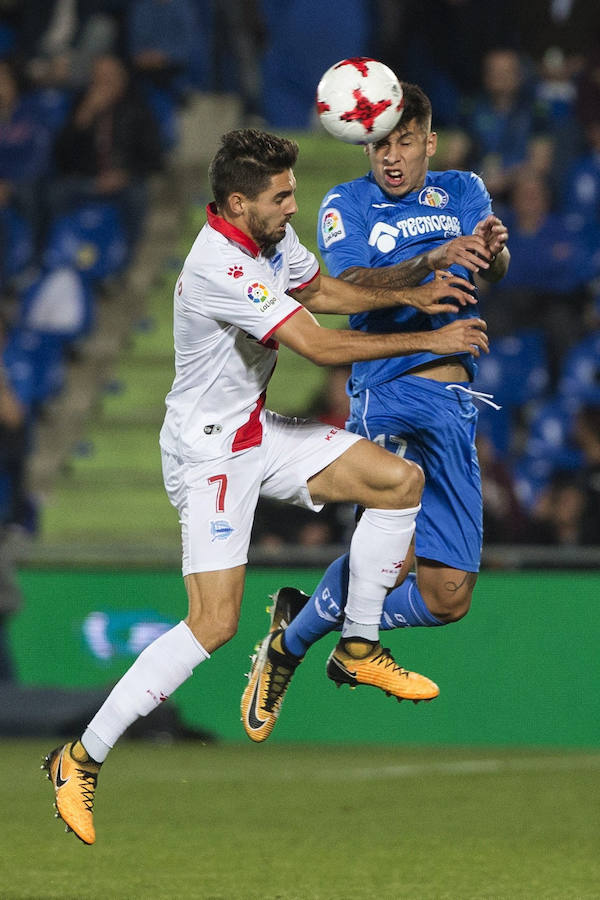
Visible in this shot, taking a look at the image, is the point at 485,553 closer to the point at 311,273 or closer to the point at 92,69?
the point at 311,273

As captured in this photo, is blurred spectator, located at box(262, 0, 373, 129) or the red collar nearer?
the red collar

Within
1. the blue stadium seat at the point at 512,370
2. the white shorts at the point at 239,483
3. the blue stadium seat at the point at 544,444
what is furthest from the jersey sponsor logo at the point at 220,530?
the blue stadium seat at the point at 512,370

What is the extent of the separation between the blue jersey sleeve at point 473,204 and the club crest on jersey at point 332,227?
50 cm

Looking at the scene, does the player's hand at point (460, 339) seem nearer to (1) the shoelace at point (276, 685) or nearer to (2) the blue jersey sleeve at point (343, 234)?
(2) the blue jersey sleeve at point (343, 234)

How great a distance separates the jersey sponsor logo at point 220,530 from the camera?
5.82 meters

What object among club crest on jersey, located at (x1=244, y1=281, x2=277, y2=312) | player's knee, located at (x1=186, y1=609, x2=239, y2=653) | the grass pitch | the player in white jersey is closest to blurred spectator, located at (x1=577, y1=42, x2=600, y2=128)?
the grass pitch

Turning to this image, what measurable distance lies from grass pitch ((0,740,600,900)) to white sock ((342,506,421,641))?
40.3 inches

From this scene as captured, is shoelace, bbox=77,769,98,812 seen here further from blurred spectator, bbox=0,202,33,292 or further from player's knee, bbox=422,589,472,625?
blurred spectator, bbox=0,202,33,292

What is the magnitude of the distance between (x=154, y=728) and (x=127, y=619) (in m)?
0.74

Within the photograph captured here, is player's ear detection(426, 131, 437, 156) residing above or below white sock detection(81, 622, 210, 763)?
above

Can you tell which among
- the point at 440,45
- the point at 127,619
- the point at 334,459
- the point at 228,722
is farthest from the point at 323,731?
the point at 440,45

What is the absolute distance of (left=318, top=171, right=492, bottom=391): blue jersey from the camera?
6.33 metres

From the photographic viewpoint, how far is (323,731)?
10.6 metres

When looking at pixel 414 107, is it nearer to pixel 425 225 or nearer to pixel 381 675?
pixel 425 225
